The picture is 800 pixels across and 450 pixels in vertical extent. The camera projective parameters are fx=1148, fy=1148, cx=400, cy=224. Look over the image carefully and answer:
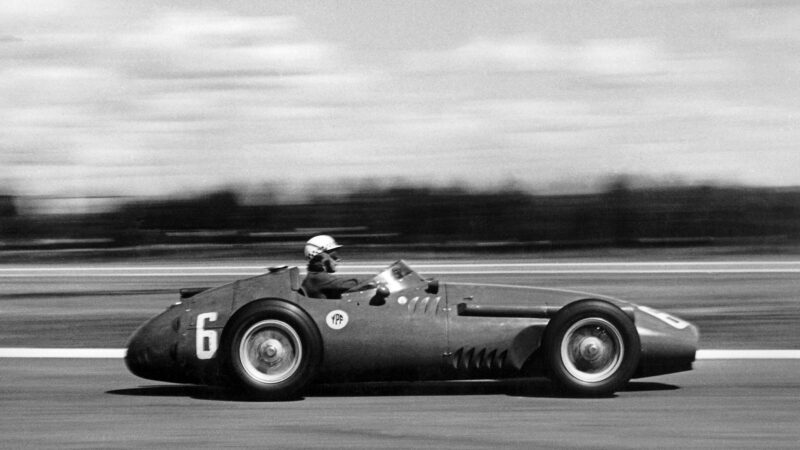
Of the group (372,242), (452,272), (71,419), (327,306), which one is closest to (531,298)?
(327,306)

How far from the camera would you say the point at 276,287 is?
25.5 feet

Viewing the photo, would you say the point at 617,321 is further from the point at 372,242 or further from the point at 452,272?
the point at 372,242

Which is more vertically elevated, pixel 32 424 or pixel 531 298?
pixel 531 298

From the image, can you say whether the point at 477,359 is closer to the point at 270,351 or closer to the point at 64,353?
the point at 270,351

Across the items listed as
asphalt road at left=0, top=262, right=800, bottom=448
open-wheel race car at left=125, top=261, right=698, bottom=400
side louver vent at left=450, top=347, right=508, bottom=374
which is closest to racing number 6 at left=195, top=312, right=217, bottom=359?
open-wheel race car at left=125, top=261, right=698, bottom=400

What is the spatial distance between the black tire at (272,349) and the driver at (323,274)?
361 millimetres

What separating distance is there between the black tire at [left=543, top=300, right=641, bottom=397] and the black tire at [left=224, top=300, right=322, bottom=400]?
152cm

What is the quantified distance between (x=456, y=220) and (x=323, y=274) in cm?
2699

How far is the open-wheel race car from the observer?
732 centimetres

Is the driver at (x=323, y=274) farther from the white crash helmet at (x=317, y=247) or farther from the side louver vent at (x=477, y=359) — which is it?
the side louver vent at (x=477, y=359)

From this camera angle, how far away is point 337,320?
750 centimetres

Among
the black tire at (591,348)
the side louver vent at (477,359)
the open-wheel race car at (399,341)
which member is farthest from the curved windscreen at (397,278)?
the black tire at (591,348)

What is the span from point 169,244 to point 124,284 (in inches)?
555

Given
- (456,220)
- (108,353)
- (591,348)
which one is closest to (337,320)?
(591,348)
